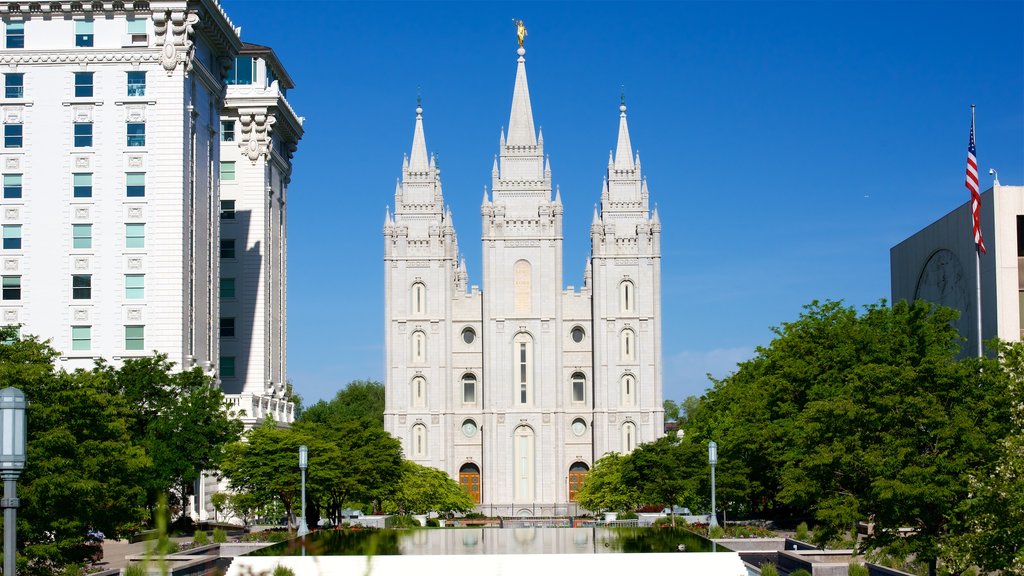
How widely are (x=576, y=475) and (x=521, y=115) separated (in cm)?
2933

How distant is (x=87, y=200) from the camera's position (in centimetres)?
6456

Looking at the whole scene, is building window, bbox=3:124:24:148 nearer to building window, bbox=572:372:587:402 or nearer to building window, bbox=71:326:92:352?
building window, bbox=71:326:92:352

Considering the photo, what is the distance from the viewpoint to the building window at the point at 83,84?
6519 cm

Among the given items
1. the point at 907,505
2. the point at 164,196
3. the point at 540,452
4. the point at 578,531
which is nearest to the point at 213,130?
the point at 164,196

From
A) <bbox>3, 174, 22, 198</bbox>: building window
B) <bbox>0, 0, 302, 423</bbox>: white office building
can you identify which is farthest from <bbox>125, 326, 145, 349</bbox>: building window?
<bbox>3, 174, 22, 198</bbox>: building window

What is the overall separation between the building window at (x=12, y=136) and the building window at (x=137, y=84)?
5.86 m

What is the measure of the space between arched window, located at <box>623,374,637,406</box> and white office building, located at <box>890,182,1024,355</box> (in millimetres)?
32762

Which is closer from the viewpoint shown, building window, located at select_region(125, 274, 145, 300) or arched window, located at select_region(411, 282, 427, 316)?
building window, located at select_region(125, 274, 145, 300)

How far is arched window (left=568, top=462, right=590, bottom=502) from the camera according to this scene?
101m

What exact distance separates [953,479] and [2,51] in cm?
5327

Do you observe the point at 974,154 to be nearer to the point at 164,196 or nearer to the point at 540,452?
the point at 164,196

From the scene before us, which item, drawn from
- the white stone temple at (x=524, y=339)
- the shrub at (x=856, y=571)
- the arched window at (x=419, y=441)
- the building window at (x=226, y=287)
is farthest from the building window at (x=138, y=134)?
the shrub at (x=856, y=571)

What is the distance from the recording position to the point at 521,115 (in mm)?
104188

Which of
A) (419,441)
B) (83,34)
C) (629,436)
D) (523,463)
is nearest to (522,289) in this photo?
(523,463)
